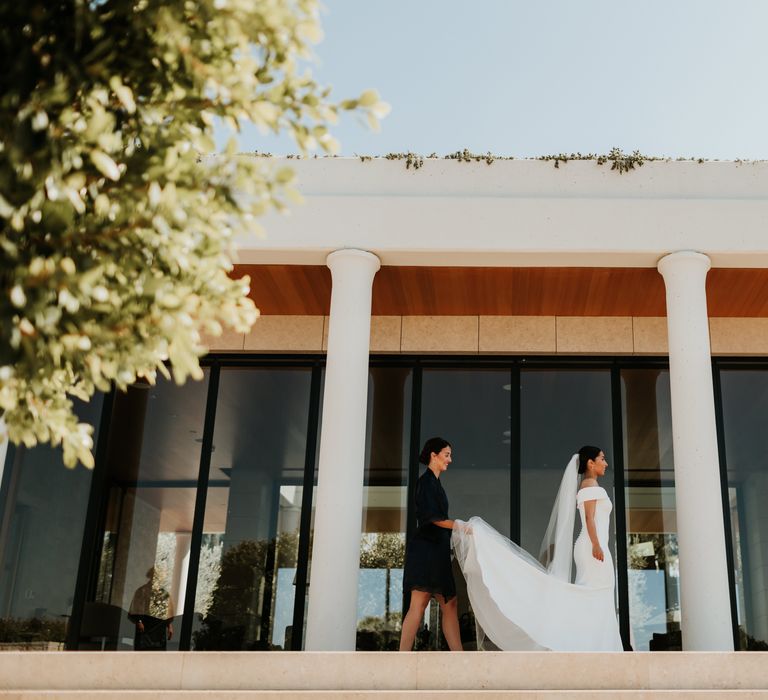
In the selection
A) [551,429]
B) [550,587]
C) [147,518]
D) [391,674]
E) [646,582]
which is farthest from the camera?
[551,429]

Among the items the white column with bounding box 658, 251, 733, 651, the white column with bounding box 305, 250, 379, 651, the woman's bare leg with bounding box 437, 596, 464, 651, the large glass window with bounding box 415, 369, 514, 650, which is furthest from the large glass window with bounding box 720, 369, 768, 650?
the white column with bounding box 305, 250, 379, 651

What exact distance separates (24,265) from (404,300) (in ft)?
24.5

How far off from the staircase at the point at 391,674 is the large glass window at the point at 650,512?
11.4 ft

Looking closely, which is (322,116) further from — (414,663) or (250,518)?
(250,518)

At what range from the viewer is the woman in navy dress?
830cm

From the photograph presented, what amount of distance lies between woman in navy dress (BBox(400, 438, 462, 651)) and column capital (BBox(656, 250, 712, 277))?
2801mm

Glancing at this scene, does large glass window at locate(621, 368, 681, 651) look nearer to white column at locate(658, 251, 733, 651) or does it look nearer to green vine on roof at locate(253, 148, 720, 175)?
white column at locate(658, 251, 733, 651)

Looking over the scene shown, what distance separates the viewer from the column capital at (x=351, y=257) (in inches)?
357

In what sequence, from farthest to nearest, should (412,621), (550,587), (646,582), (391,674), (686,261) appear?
(646,582) → (686,261) → (412,621) → (550,587) → (391,674)

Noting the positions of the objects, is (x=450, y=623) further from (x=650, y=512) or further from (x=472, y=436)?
(x=650, y=512)

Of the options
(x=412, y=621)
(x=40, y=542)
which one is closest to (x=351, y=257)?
(x=412, y=621)

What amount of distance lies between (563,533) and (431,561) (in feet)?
4.04

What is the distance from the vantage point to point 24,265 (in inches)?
125

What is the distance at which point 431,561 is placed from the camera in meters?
8.41
